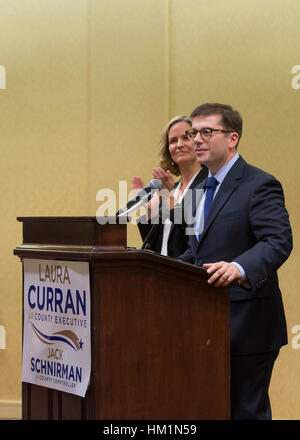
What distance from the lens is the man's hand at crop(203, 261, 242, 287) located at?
6.71ft

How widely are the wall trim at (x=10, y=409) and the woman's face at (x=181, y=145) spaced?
2495 mm

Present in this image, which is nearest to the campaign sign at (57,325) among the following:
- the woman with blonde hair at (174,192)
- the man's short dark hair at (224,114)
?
the man's short dark hair at (224,114)

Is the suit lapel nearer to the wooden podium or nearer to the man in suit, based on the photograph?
the man in suit

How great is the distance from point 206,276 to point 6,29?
353 cm

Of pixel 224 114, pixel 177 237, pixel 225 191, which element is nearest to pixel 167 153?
pixel 177 237

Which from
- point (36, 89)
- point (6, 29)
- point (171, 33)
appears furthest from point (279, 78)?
point (6, 29)

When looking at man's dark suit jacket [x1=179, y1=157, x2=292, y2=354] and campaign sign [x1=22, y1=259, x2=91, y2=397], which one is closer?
campaign sign [x1=22, y1=259, x2=91, y2=397]

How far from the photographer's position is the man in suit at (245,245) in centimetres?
224

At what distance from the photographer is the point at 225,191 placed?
2473mm

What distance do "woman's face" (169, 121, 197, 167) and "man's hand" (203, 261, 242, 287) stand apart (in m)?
1.40

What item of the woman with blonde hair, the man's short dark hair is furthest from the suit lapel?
the woman with blonde hair

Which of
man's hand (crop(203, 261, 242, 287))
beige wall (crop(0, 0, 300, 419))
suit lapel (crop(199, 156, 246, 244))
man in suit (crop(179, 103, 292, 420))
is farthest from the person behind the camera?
beige wall (crop(0, 0, 300, 419))

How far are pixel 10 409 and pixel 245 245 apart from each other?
305 cm

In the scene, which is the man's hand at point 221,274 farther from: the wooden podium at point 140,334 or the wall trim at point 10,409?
the wall trim at point 10,409
